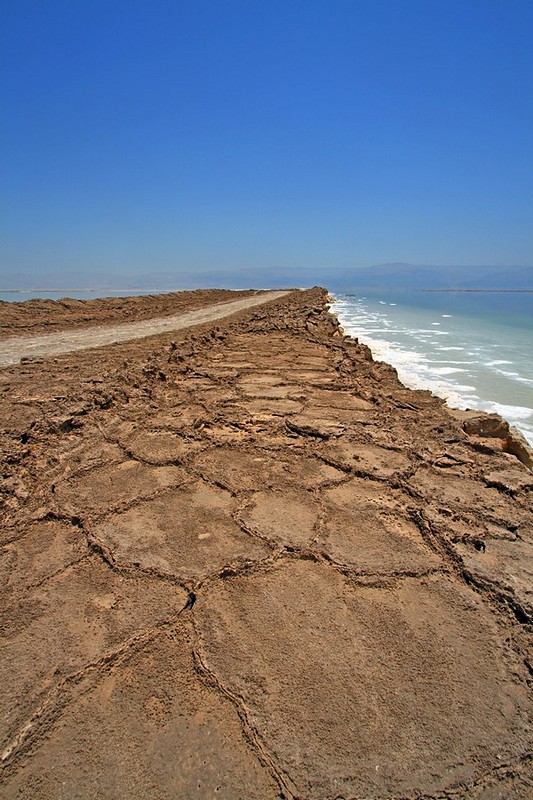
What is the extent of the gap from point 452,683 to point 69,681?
3.88 feet

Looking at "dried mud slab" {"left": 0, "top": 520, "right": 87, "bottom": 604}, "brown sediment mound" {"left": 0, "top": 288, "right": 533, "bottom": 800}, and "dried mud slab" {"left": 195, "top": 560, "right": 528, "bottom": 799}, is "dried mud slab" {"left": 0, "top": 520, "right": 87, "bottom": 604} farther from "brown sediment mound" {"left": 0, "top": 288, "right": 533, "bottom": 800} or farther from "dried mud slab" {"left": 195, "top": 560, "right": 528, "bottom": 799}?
"dried mud slab" {"left": 195, "top": 560, "right": 528, "bottom": 799}

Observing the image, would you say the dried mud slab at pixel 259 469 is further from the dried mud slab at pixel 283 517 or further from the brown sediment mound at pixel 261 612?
the dried mud slab at pixel 283 517

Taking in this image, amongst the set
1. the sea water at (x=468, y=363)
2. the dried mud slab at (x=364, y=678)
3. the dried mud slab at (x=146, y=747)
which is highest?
the dried mud slab at (x=146, y=747)

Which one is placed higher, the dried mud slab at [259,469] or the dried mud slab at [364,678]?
the dried mud slab at [259,469]

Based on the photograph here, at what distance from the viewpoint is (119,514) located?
84.7 inches

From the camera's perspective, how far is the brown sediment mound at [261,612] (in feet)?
3.67

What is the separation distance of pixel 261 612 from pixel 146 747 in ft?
1.81

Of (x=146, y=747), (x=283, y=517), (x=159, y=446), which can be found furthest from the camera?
(x=159, y=446)

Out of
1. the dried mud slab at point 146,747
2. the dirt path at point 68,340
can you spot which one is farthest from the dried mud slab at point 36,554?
the dirt path at point 68,340

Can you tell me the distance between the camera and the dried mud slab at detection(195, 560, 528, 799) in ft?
3.70

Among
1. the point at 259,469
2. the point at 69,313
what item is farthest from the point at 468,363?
the point at 69,313

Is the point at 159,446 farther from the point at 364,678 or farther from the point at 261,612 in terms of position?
the point at 364,678

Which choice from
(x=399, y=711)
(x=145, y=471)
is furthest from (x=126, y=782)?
(x=145, y=471)

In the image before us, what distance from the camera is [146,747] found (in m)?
1.13
